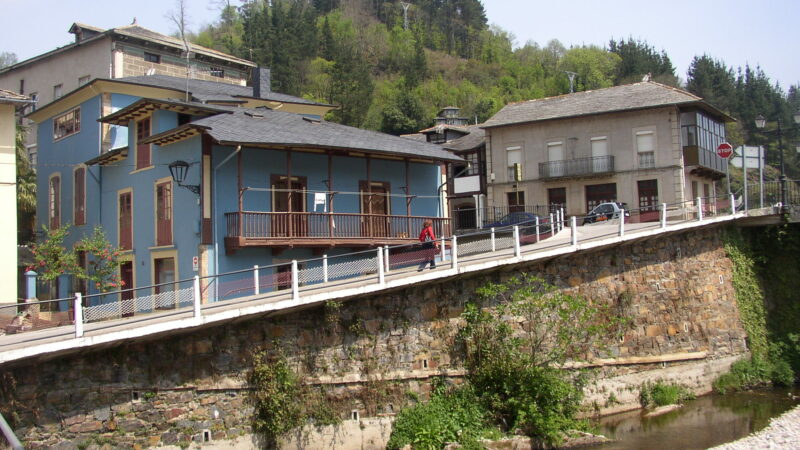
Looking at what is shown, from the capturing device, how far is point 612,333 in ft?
71.8

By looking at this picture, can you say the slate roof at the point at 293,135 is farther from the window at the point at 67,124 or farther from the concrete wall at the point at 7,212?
the window at the point at 67,124

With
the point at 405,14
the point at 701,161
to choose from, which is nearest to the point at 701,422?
the point at 701,161

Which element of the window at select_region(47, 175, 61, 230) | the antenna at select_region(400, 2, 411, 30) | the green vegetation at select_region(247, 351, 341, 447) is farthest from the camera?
the antenna at select_region(400, 2, 411, 30)

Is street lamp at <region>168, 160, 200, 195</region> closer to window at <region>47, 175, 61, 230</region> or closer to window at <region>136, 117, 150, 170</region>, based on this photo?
window at <region>136, 117, 150, 170</region>

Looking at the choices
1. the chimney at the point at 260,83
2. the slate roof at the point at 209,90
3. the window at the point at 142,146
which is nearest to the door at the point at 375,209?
the slate roof at the point at 209,90

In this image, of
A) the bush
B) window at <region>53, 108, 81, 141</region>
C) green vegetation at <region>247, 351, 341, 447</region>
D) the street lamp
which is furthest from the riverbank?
window at <region>53, 108, 81, 141</region>

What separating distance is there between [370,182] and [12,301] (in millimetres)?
11062

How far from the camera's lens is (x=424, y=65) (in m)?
86.1

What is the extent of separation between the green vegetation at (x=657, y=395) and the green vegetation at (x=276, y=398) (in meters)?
10.9

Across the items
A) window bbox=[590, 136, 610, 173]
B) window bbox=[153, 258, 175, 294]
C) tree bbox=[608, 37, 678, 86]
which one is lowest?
window bbox=[153, 258, 175, 294]

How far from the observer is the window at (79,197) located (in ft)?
89.4

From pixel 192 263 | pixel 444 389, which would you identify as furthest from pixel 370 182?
pixel 444 389

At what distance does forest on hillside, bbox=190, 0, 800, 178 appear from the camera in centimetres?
6444

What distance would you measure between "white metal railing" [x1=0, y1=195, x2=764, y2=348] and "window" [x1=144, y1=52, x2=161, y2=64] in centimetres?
1858
